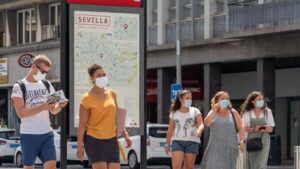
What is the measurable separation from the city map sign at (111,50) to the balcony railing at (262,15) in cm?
1942

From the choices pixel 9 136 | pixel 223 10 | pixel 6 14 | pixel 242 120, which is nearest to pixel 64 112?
pixel 242 120

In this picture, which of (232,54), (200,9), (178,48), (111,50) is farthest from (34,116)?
(200,9)

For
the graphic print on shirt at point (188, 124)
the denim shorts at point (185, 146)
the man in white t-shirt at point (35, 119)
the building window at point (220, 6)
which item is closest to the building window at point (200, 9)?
the building window at point (220, 6)

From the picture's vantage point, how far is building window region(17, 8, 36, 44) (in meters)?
53.0

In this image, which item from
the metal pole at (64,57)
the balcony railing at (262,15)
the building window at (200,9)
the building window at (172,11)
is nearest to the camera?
the metal pole at (64,57)

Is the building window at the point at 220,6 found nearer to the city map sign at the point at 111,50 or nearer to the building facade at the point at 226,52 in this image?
the building facade at the point at 226,52

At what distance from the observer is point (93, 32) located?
1470 cm

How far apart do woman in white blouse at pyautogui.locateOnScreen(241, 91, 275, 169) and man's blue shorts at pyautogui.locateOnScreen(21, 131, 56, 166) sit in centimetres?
613

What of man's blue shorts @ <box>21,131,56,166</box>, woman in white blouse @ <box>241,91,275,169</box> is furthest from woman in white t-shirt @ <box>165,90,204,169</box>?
man's blue shorts @ <box>21,131,56,166</box>

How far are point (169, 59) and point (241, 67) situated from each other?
11.3ft

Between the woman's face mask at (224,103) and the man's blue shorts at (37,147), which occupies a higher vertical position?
the woman's face mask at (224,103)

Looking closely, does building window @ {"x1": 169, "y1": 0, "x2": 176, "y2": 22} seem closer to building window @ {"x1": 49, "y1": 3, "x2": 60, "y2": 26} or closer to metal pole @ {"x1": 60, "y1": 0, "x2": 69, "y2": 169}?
building window @ {"x1": 49, "y1": 3, "x2": 60, "y2": 26}

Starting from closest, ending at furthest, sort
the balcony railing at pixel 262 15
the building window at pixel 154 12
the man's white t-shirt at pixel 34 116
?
the man's white t-shirt at pixel 34 116
the balcony railing at pixel 262 15
the building window at pixel 154 12

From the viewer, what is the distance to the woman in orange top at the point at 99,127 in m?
12.2
